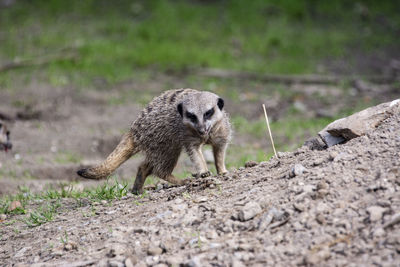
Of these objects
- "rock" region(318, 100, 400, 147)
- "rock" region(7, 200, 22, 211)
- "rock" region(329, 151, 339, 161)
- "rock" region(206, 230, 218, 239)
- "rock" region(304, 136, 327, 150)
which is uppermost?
"rock" region(318, 100, 400, 147)

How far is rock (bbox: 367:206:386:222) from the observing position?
8.84 ft

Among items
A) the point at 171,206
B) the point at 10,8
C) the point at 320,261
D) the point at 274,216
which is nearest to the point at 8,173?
the point at 171,206

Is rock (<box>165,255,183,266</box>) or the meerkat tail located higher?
the meerkat tail

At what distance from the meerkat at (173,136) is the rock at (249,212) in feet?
3.90

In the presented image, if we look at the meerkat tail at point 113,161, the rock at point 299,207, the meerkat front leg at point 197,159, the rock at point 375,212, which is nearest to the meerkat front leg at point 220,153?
the meerkat front leg at point 197,159

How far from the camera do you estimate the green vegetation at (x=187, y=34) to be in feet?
34.2

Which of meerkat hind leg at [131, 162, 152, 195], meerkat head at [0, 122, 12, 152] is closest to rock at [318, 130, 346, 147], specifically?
meerkat hind leg at [131, 162, 152, 195]

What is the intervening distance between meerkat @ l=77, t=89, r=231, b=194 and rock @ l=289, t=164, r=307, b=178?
1.02 m

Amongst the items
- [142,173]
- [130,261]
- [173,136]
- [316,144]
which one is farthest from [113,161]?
[130,261]

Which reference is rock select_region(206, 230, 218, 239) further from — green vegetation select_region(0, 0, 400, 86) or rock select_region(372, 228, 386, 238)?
green vegetation select_region(0, 0, 400, 86)

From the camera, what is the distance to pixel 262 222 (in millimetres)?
2936

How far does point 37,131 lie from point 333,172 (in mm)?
5297

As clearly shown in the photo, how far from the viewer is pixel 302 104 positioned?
8.37 m

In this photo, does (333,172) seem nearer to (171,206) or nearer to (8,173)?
(171,206)
